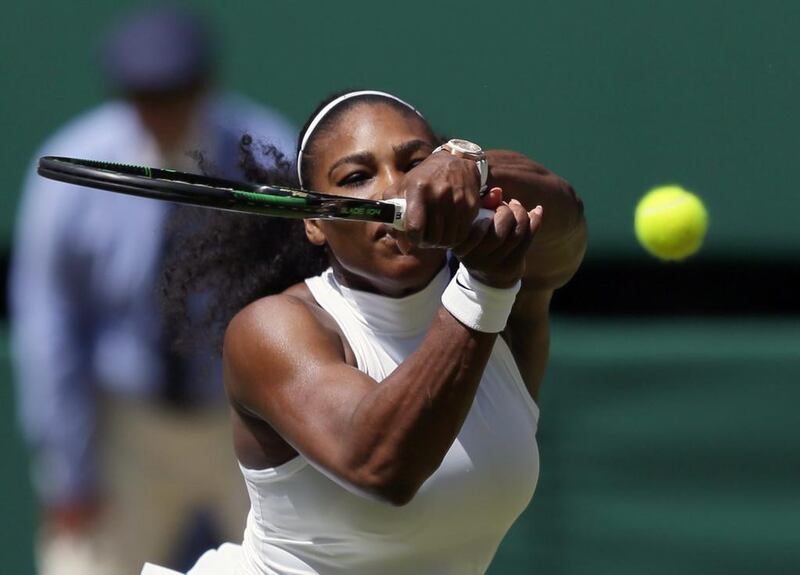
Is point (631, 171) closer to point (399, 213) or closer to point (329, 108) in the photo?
point (329, 108)

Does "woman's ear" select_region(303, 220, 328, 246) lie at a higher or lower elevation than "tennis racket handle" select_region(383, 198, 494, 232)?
lower

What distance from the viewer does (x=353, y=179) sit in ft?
6.53

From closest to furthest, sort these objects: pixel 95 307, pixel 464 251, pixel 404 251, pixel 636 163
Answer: pixel 464 251 → pixel 404 251 → pixel 95 307 → pixel 636 163

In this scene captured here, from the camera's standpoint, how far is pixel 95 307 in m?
3.06

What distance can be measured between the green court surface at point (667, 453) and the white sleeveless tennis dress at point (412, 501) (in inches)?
44.5

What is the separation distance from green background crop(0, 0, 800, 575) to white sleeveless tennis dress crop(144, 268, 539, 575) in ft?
3.86

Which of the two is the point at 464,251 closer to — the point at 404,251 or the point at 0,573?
the point at 404,251

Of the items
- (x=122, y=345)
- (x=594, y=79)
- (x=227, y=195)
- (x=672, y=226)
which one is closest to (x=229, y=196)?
(x=227, y=195)

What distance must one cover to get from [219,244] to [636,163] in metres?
1.29

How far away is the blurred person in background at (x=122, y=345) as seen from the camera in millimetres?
3039

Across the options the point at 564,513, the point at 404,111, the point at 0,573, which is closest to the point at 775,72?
the point at 564,513

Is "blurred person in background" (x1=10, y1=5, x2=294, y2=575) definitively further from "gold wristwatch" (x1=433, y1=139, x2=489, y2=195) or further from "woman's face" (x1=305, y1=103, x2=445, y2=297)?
"gold wristwatch" (x1=433, y1=139, x2=489, y2=195)

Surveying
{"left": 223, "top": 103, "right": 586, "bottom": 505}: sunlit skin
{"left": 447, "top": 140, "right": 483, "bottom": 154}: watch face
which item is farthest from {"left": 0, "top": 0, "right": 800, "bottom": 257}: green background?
{"left": 447, "top": 140, "right": 483, "bottom": 154}: watch face

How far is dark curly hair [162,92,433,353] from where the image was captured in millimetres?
2268
